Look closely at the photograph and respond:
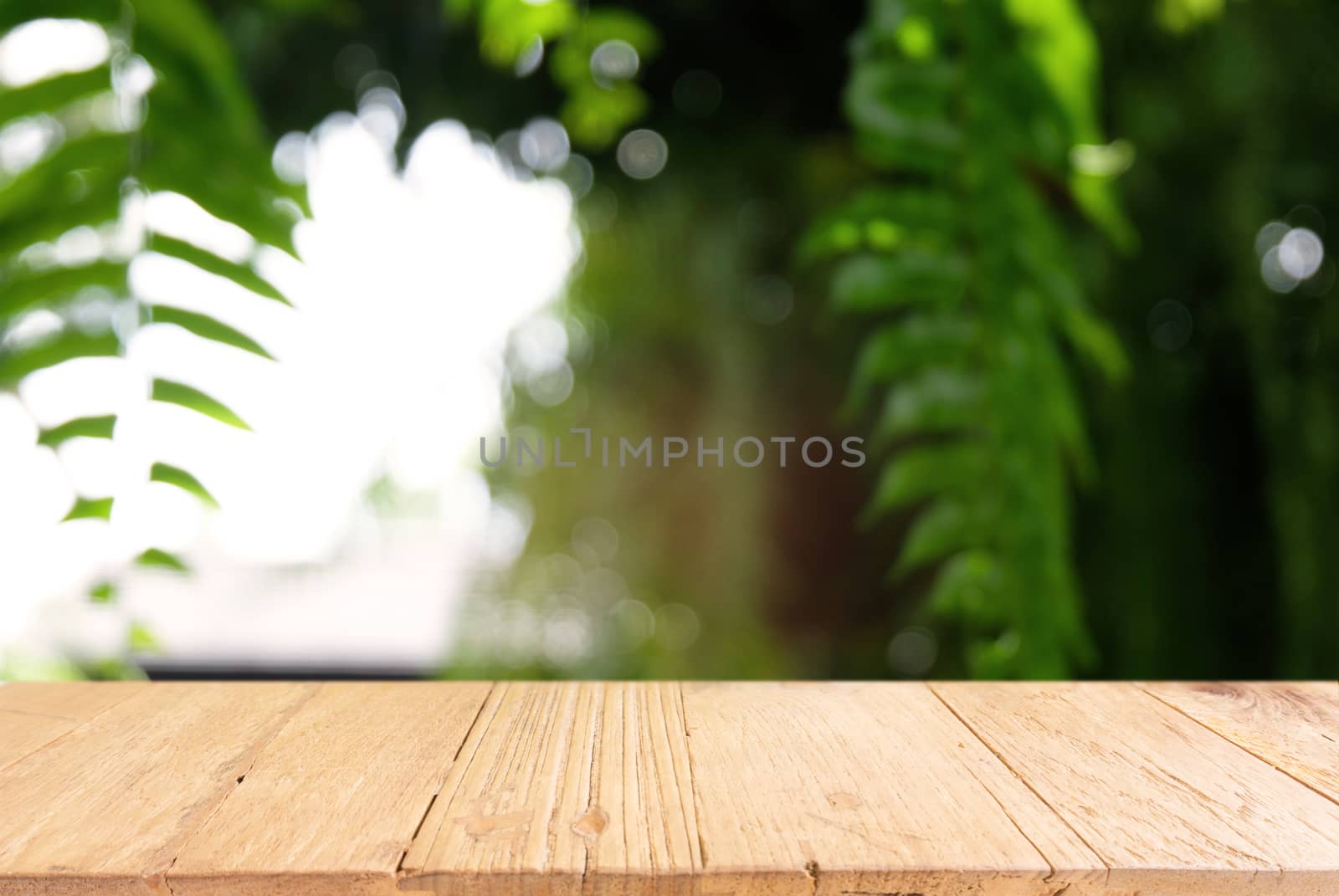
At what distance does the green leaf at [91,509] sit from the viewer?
544 millimetres

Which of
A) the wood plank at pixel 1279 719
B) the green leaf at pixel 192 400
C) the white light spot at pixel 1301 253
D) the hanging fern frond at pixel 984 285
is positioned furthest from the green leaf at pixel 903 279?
the white light spot at pixel 1301 253

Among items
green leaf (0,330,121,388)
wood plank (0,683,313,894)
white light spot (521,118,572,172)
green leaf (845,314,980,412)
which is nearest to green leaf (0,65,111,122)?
green leaf (0,330,121,388)

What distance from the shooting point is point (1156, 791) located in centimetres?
34

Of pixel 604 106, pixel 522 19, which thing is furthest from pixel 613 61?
pixel 522 19

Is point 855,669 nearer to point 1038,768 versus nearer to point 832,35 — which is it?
point 832,35

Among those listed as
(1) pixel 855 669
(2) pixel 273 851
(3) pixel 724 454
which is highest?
(3) pixel 724 454

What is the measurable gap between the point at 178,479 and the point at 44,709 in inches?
5.9

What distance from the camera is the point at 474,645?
1.22 meters

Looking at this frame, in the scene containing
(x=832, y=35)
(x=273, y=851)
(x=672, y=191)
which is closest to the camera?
(x=273, y=851)

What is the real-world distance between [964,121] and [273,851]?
46 cm

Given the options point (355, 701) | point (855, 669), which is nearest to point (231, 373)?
point (355, 701)

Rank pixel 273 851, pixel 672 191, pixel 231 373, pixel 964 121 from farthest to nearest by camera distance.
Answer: pixel 672 191 < pixel 231 373 < pixel 964 121 < pixel 273 851

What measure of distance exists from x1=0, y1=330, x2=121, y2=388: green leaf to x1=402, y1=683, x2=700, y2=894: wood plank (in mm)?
294

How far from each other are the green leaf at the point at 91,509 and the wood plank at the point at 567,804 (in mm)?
243
